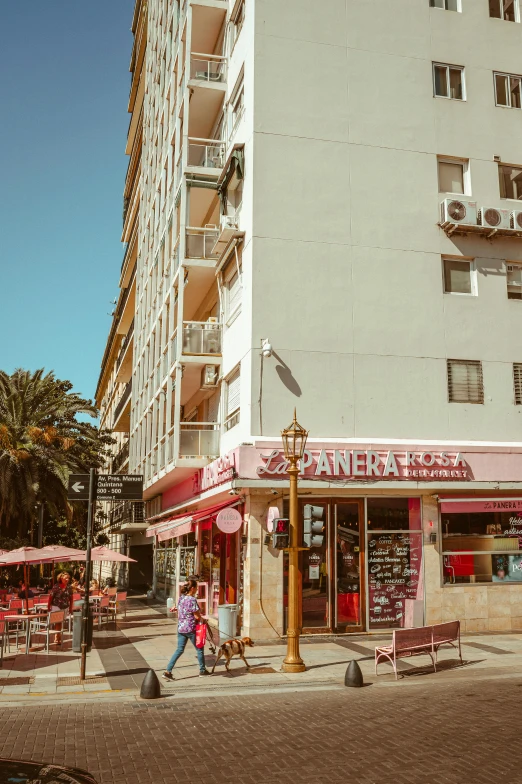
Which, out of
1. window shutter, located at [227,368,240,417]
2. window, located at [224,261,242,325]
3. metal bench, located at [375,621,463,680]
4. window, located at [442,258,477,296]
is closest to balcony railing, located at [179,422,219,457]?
window shutter, located at [227,368,240,417]

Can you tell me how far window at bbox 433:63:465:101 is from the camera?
873 inches

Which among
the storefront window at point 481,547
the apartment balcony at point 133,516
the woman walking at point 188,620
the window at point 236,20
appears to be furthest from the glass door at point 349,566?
the apartment balcony at point 133,516

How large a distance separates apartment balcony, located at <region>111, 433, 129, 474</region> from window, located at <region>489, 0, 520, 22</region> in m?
30.9

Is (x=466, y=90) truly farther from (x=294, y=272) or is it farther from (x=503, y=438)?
(x=503, y=438)

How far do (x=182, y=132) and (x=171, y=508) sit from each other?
14.3 metres

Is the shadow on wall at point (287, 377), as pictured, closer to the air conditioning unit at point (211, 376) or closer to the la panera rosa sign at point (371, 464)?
the la panera rosa sign at point (371, 464)

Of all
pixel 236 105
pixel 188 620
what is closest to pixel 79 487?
pixel 188 620

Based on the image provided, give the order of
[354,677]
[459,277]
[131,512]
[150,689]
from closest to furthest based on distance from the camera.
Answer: [150,689]
[354,677]
[459,277]
[131,512]

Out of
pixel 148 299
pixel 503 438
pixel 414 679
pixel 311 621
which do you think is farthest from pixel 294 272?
pixel 148 299

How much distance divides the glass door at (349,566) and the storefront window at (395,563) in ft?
0.81

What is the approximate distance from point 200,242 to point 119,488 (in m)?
12.9

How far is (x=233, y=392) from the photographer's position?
72.8 ft

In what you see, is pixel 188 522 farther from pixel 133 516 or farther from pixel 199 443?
pixel 133 516

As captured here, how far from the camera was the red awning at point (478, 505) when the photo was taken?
1934cm
